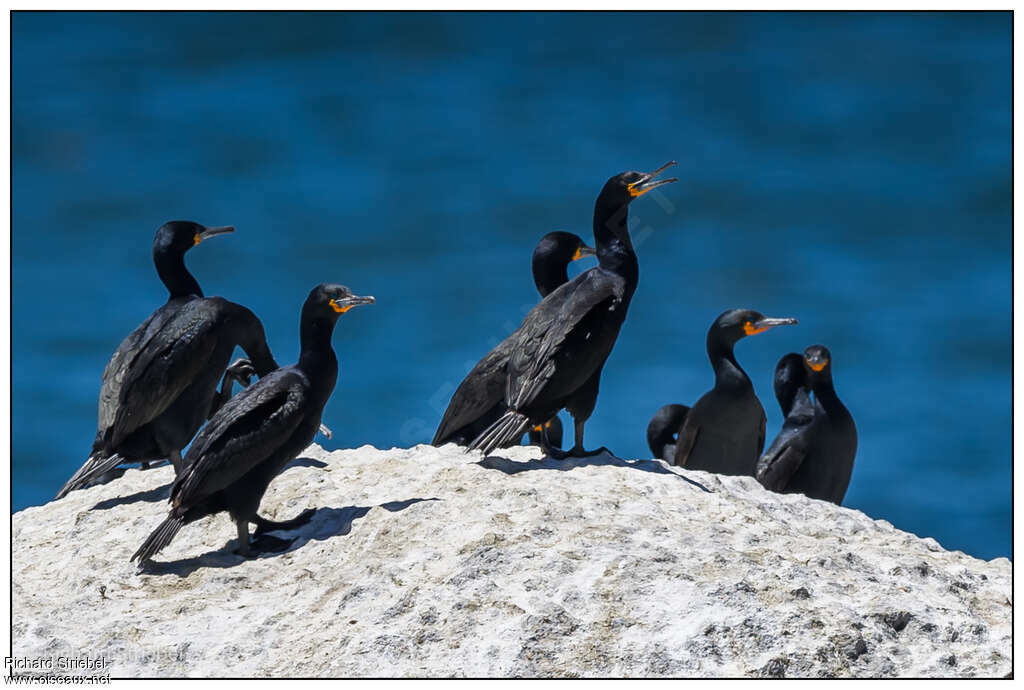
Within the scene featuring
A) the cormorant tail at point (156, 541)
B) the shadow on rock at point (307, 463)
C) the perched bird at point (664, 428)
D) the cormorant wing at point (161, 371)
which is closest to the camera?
the cormorant tail at point (156, 541)

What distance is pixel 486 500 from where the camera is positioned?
7695mm

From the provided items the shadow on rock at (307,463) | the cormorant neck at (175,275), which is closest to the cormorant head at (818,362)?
the shadow on rock at (307,463)

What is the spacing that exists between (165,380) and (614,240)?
2926mm

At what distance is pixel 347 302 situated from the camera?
26.0ft

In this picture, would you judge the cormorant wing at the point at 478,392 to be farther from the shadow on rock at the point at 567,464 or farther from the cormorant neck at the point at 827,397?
the cormorant neck at the point at 827,397

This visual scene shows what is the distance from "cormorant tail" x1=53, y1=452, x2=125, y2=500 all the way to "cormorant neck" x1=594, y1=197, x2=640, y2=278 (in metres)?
3.28

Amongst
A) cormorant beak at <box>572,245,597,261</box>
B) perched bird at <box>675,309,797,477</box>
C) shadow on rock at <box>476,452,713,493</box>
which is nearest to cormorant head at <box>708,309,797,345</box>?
perched bird at <box>675,309,797,477</box>

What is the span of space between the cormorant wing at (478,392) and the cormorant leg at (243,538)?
2.46 meters

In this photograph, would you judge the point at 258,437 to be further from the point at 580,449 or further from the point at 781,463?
the point at 781,463

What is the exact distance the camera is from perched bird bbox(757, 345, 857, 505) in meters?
11.2

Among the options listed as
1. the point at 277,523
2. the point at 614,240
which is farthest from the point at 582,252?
the point at 277,523

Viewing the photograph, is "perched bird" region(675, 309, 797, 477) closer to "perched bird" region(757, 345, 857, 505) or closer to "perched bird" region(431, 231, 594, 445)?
"perched bird" region(757, 345, 857, 505)

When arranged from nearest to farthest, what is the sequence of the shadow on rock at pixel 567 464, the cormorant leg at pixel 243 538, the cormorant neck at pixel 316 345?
the cormorant leg at pixel 243 538, the cormorant neck at pixel 316 345, the shadow on rock at pixel 567 464

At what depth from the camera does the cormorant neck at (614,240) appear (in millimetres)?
9289
